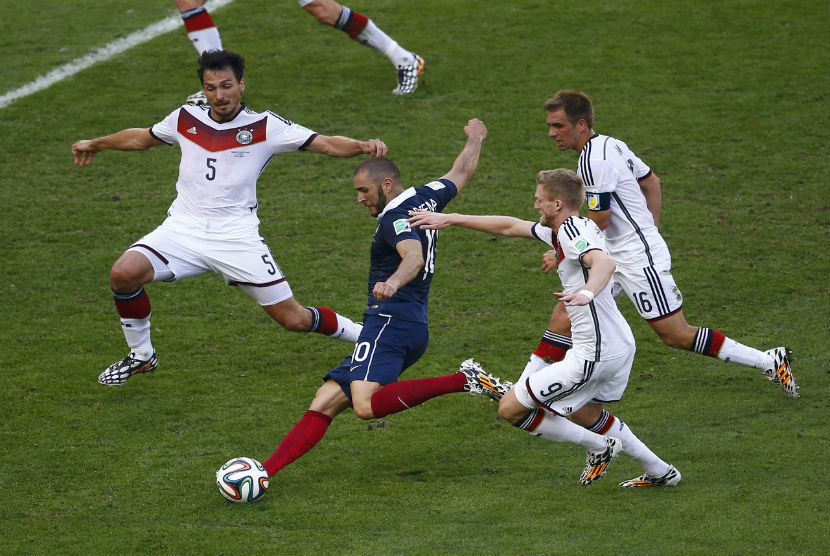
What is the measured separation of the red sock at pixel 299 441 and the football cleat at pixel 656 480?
188 cm

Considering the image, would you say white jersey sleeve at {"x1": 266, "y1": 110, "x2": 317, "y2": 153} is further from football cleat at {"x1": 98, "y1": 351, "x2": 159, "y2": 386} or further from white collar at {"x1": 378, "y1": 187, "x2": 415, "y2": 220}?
football cleat at {"x1": 98, "y1": 351, "x2": 159, "y2": 386}

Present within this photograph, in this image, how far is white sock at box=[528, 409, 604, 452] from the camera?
6.34m

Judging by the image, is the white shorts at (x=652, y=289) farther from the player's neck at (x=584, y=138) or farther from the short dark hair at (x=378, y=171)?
the short dark hair at (x=378, y=171)

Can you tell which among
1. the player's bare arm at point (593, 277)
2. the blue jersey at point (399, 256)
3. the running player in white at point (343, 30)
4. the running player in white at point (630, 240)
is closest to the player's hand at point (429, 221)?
the blue jersey at point (399, 256)

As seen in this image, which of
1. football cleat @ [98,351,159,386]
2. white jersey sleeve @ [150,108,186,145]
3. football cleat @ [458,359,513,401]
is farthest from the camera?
football cleat @ [98,351,159,386]

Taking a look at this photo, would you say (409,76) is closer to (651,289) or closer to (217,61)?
(217,61)

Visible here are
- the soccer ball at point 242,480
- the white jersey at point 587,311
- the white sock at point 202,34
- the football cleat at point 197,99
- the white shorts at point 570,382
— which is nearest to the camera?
the white jersey at point 587,311

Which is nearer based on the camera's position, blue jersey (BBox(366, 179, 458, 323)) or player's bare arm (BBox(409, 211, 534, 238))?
player's bare arm (BBox(409, 211, 534, 238))

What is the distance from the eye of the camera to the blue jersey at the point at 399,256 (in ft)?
21.7

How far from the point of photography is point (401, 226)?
653 centimetres

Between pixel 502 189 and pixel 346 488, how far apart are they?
515 cm

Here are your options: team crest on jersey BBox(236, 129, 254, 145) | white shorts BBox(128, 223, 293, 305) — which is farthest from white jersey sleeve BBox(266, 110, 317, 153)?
white shorts BBox(128, 223, 293, 305)

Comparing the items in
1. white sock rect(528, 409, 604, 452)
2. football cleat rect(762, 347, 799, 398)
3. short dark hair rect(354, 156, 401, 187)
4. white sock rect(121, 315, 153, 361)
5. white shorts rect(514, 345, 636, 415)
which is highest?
short dark hair rect(354, 156, 401, 187)

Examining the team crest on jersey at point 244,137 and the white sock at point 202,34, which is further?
the white sock at point 202,34
